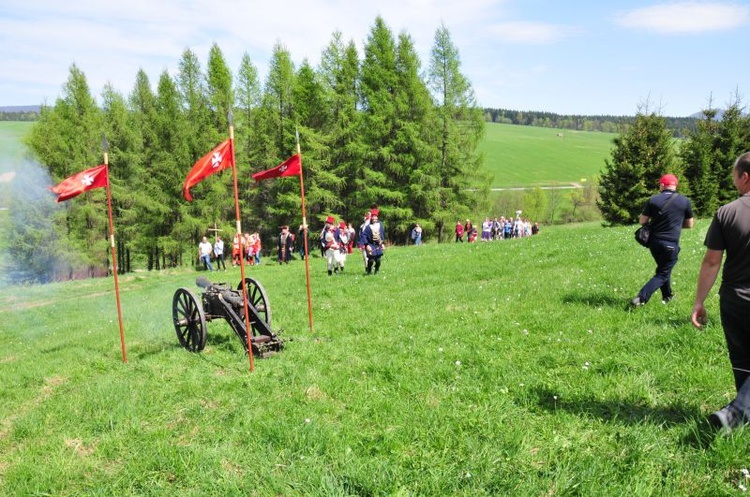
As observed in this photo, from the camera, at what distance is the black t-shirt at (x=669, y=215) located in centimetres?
772

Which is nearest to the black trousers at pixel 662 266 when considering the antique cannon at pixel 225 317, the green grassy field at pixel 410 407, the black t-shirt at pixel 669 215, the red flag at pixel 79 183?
the black t-shirt at pixel 669 215

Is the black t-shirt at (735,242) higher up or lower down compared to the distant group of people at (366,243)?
higher up

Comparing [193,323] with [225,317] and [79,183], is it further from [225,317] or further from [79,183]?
[79,183]

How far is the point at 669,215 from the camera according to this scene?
25.4 ft

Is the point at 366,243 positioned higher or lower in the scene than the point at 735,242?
lower

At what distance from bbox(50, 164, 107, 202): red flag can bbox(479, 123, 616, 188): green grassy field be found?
276 ft

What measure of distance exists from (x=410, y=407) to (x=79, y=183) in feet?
23.7

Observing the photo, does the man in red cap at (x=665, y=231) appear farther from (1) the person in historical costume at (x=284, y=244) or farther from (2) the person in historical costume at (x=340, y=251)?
(1) the person in historical costume at (x=284, y=244)

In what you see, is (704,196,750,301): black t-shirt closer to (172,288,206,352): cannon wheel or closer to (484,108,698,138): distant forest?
(172,288,206,352): cannon wheel

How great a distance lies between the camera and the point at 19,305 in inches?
821

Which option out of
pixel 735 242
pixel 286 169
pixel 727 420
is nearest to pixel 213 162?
pixel 286 169

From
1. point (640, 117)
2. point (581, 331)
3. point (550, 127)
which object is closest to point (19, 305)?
point (581, 331)

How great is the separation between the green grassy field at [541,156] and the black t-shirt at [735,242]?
8666cm

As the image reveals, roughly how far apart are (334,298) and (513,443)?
8.47m
